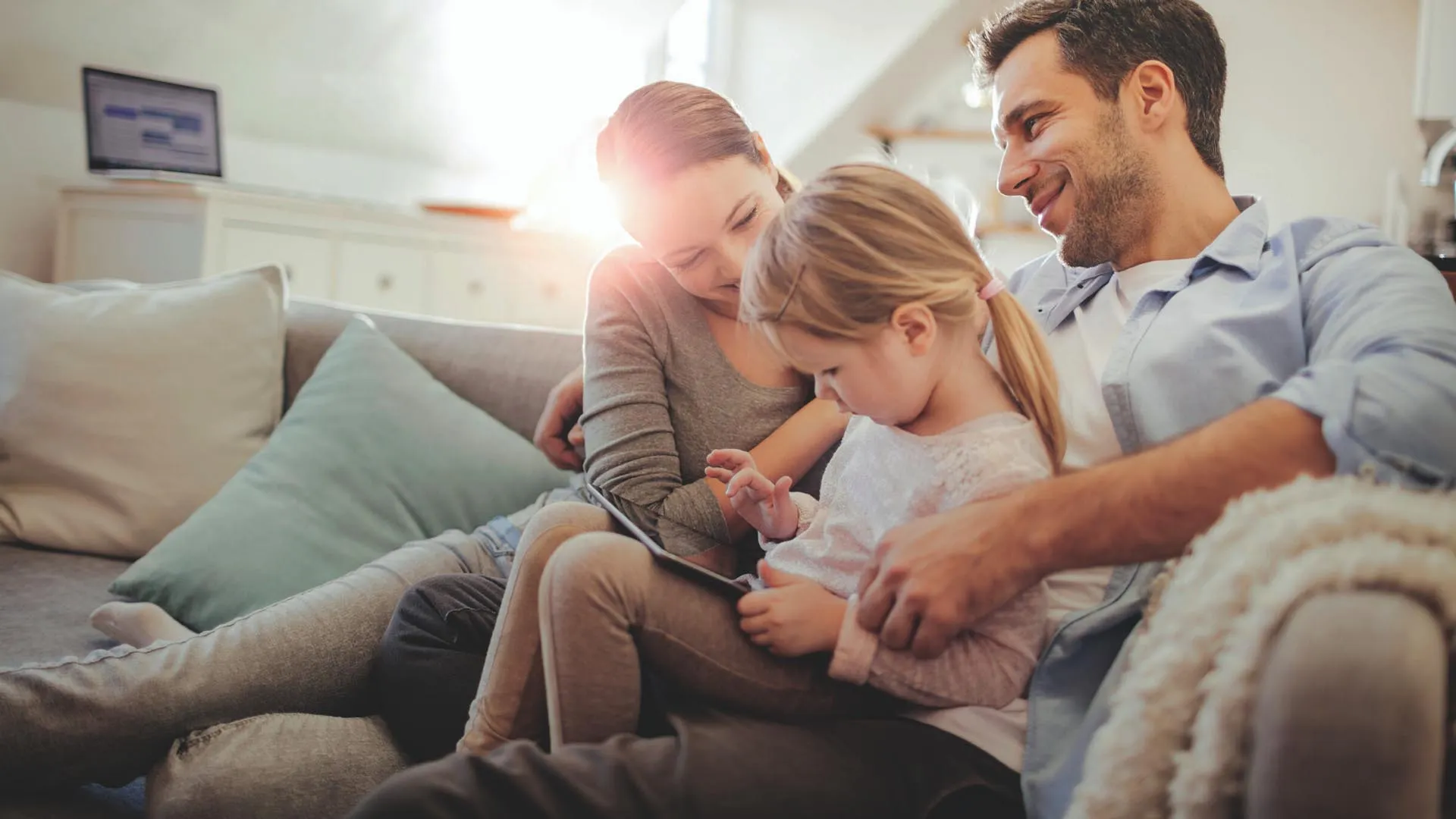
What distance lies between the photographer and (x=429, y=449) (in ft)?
6.17

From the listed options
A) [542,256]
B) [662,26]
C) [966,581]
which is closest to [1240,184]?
[662,26]

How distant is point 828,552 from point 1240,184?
458 centimetres

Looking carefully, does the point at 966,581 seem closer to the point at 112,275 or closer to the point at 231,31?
the point at 112,275

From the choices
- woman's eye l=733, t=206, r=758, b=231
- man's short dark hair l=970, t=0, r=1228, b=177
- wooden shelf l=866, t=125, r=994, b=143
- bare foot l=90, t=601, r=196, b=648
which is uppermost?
wooden shelf l=866, t=125, r=994, b=143

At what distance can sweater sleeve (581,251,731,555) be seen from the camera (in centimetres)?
126

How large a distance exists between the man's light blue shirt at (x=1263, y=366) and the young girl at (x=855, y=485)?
0.22ft

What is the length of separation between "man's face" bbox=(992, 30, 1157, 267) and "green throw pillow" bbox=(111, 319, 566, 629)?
979mm

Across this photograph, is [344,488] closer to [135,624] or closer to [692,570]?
[135,624]

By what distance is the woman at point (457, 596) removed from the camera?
1129 mm

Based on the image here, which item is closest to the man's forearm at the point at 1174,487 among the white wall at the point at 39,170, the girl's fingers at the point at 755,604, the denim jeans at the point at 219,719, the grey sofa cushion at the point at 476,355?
the girl's fingers at the point at 755,604

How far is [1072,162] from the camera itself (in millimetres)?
1349

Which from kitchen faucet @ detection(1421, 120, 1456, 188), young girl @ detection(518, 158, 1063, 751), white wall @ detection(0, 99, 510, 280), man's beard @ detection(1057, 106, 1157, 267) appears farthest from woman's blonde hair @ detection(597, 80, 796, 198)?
white wall @ detection(0, 99, 510, 280)

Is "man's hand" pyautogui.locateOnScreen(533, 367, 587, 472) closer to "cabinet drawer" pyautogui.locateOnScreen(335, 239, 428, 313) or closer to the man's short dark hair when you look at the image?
the man's short dark hair

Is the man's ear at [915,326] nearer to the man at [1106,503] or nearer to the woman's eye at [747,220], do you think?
the man at [1106,503]
